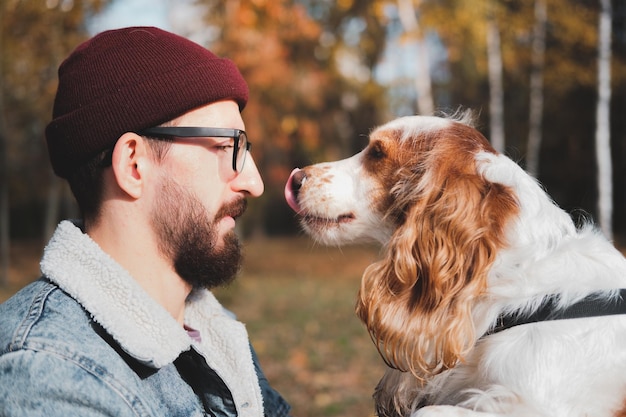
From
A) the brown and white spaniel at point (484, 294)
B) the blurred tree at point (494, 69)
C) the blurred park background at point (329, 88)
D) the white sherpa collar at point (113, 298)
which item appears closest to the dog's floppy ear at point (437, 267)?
the brown and white spaniel at point (484, 294)

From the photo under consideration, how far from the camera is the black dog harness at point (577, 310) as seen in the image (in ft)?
6.87

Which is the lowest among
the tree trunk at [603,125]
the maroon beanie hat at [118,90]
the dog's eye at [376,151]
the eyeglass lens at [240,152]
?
the tree trunk at [603,125]

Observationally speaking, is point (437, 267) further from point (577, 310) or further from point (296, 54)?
point (296, 54)

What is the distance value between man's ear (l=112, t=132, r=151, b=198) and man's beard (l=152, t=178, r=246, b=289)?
0.31ft

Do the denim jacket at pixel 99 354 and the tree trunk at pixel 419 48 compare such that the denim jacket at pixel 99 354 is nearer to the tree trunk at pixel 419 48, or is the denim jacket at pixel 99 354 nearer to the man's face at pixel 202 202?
the man's face at pixel 202 202

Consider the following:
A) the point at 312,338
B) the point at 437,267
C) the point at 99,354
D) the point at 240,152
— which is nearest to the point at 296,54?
the point at 312,338

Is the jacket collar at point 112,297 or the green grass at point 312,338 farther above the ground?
the jacket collar at point 112,297

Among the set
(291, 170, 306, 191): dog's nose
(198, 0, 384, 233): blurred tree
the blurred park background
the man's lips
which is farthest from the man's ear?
→ (198, 0, 384, 233): blurred tree

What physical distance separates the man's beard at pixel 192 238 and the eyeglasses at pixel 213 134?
0.50ft

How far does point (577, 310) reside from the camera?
6.89ft

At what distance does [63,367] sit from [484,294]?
1.41 meters

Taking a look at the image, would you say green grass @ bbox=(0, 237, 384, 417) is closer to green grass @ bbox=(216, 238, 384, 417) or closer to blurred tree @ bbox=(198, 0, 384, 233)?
green grass @ bbox=(216, 238, 384, 417)

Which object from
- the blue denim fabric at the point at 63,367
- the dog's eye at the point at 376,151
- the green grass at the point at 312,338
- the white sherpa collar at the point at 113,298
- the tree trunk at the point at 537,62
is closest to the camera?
the blue denim fabric at the point at 63,367

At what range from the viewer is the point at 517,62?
16625 mm
